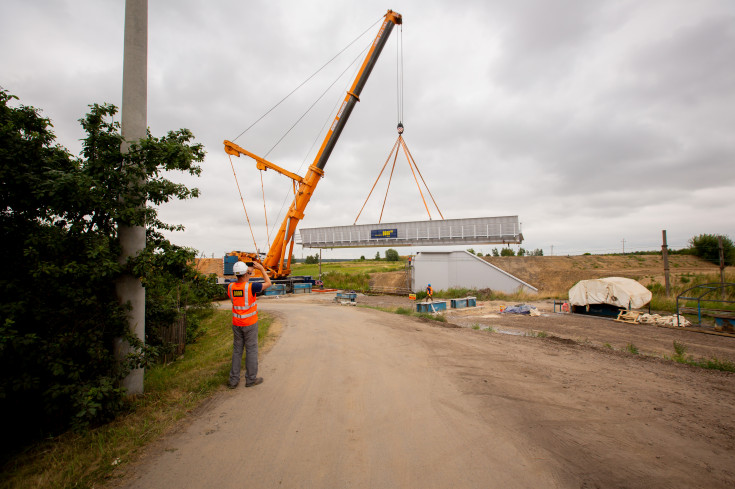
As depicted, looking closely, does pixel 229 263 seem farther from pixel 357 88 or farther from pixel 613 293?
pixel 613 293

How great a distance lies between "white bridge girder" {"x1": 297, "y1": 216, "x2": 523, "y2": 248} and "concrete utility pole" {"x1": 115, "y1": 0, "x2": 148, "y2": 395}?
1150 inches

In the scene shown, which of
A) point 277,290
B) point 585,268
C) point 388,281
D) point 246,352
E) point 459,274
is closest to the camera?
point 246,352

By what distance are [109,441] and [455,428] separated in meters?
3.99

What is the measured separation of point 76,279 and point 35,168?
56.2 inches

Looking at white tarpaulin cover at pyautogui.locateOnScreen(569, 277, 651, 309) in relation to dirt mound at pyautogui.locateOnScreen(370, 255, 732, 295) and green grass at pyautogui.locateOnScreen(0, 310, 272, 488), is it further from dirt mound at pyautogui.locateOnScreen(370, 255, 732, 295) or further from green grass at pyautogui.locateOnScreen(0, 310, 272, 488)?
green grass at pyautogui.locateOnScreen(0, 310, 272, 488)

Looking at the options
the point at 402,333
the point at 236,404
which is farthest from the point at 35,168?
the point at 402,333

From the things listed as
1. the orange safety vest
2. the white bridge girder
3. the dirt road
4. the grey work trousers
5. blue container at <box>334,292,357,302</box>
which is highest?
the white bridge girder

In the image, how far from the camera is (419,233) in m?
33.5

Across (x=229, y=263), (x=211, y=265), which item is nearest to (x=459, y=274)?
(x=229, y=263)

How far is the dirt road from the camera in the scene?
9.72ft

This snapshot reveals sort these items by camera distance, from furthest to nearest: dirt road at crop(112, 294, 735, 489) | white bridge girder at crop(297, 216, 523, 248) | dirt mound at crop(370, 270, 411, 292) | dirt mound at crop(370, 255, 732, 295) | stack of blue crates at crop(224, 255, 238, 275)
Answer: dirt mound at crop(370, 270, 411, 292) < dirt mound at crop(370, 255, 732, 295) < white bridge girder at crop(297, 216, 523, 248) < stack of blue crates at crop(224, 255, 238, 275) < dirt road at crop(112, 294, 735, 489)

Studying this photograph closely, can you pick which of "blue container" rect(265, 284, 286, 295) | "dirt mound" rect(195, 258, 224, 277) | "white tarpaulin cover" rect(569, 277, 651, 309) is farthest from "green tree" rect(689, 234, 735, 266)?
"dirt mound" rect(195, 258, 224, 277)

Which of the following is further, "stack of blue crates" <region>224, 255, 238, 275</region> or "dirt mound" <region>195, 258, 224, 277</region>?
"dirt mound" <region>195, 258, 224, 277</region>

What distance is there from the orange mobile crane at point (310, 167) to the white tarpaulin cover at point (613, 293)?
662 inches
